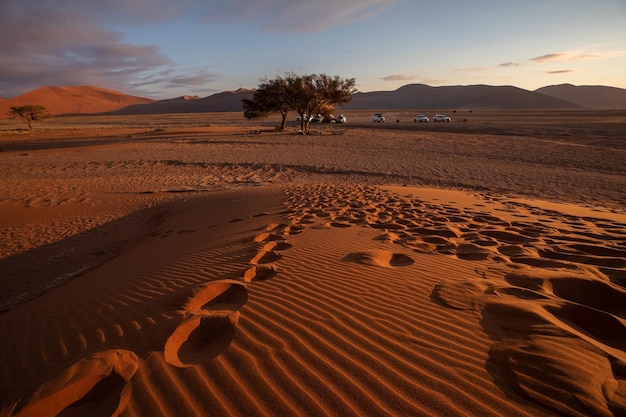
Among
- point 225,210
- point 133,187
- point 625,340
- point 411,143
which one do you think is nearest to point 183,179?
point 133,187

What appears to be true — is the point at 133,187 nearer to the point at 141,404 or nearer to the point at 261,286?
the point at 261,286

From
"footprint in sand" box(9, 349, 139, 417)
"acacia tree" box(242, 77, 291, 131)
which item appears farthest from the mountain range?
"footprint in sand" box(9, 349, 139, 417)

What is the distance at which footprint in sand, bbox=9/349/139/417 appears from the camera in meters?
2.03

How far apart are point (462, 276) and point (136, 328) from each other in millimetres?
3204

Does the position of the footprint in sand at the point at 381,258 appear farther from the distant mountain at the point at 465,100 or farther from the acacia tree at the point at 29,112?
the distant mountain at the point at 465,100

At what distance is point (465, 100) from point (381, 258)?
161365 mm

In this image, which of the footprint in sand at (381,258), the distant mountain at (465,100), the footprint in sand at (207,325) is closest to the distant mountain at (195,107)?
the distant mountain at (465,100)

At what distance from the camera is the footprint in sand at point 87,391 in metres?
2.03

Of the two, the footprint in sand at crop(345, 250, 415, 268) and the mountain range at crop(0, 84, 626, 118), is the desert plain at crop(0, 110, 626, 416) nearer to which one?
the footprint in sand at crop(345, 250, 415, 268)

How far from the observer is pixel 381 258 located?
13.9 ft

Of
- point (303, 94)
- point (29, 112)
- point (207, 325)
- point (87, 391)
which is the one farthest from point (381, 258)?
point (29, 112)

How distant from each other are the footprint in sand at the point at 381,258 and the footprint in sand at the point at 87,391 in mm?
2617

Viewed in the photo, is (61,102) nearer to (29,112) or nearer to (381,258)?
(29,112)

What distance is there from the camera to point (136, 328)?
2.84m
